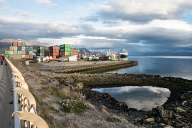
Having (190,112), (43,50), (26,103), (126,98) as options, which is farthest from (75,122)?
(43,50)

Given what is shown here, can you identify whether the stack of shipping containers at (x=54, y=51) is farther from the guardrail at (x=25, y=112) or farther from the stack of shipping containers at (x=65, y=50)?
the guardrail at (x=25, y=112)

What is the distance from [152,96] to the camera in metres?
39.8

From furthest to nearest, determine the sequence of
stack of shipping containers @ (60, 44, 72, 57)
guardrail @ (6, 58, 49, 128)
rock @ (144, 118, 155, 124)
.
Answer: stack of shipping containers @ (60, 44, 72, 57), rock @ (144, 118, 155, 124), guardrail @ (6, 58, 49, 128)

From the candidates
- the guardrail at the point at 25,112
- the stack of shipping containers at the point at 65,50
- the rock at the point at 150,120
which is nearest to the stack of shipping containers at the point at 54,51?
the stack of shipping containers at the point at 65,50

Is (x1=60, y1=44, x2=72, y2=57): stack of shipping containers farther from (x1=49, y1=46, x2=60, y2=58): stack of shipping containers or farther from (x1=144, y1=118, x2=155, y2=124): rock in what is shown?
(x1=144, y1=118, x2=155, y2=124): rock

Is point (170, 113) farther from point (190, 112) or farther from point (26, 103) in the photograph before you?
point (26, 103)

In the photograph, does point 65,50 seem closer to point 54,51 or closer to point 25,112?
point 54,51

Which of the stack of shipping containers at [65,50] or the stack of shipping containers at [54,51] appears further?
the stack of shipping containers at [65,50]

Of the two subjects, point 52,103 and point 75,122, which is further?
point 52,103

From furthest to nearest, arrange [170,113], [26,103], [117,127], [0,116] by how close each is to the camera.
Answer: [170,113] < [117,127] < [0,116] < [26,103]

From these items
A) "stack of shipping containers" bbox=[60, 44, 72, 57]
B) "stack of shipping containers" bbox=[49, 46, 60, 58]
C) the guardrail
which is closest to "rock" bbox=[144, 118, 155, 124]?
the guardrail

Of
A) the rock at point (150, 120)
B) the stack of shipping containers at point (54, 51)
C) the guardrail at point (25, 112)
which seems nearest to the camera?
the guardrail at point (25, 112)

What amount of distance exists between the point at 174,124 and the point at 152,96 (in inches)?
796

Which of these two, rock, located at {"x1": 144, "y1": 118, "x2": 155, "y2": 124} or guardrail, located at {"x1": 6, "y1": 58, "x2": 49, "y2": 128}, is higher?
guardrail, located at {"x1": 6, "y1": 58, "x2": 49, "y2": 128}
